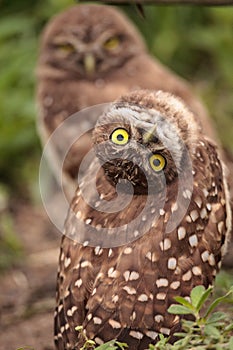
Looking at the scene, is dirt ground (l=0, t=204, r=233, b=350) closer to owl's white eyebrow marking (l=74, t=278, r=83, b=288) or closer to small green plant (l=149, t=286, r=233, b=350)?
owl's white eyebrow marking (l=74, t=278, r=83, b=288)

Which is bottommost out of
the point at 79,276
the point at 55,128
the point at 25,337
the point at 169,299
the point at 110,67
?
the point at 169,299

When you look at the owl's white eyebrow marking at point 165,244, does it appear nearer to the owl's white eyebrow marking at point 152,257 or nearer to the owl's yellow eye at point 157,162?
the owl's white eyebrow marking at point 152,257

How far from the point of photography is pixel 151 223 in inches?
149

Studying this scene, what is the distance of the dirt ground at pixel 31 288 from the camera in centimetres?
522

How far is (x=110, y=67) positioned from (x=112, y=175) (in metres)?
3.49

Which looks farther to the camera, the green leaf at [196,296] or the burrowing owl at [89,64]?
the burrowing owl at [89,64]

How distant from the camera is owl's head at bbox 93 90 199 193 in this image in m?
3.56

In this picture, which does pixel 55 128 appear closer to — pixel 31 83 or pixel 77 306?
pixel 31 83

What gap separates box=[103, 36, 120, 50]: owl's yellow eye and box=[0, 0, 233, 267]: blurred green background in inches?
34.6

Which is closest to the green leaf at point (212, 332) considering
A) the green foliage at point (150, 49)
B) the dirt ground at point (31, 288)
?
the dirt ground at point (31, 288)

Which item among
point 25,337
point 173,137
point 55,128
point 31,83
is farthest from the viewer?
point 31,83

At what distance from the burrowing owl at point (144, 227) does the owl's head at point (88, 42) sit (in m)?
3.21

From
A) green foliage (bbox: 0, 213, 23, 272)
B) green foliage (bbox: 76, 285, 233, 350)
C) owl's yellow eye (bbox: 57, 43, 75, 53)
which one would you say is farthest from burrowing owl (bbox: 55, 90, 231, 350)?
owl's yellow eye (bbox: 57, 43, 75, 53)

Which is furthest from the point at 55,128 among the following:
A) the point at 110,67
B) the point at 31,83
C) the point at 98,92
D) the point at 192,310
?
the point at 192,310
